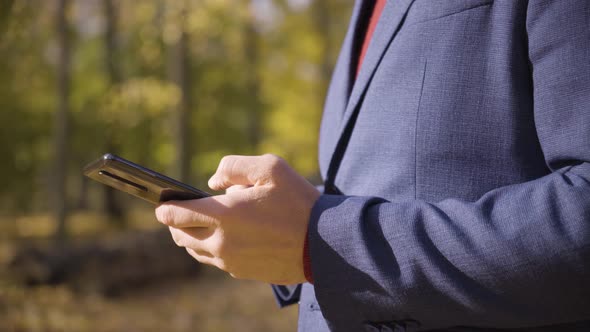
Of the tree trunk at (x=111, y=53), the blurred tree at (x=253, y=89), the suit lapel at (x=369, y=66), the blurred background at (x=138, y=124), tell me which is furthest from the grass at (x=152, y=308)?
the blurred tree at (x=253, y=89)

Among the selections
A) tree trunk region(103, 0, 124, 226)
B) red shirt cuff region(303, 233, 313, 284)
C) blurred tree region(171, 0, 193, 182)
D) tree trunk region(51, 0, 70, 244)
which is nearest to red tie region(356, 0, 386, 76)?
red shirt cuff region(303, 233, 313, 284)

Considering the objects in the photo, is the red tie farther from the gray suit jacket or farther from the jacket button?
the jacket button

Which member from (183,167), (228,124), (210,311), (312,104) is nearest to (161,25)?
(183,167)

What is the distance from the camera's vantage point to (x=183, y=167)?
1003 centimetres

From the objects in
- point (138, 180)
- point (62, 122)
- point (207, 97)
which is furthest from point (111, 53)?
point (138, 180)

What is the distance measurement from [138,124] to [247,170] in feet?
49.6

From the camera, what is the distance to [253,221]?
3.32 feet

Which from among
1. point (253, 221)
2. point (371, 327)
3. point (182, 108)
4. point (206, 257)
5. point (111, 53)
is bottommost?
point (182, 108)

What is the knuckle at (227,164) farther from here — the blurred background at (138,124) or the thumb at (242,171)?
the blurred background at (138,124)

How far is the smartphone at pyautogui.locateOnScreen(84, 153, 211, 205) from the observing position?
1.02 metres

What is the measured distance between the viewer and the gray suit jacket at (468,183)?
937 millimetres

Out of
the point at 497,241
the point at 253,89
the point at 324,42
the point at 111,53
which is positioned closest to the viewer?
the point at 497,241

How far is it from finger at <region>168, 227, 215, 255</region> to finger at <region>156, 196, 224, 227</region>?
2 centimetres

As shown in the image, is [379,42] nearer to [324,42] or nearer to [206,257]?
[206,257]
